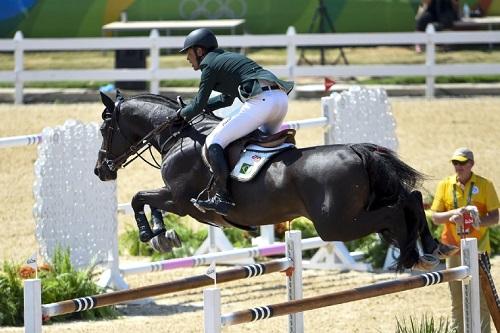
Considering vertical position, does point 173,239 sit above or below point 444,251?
above

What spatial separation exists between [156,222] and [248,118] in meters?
1.11

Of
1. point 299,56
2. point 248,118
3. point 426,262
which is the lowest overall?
point 426,262

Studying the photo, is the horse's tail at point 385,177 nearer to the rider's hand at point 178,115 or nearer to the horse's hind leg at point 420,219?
the horse's hind leg at point 420,219

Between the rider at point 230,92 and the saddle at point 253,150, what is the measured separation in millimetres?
60

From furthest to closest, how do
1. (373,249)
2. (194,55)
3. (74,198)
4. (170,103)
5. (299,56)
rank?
(299,56) → (373,249) → (74,198) → (170,103) → (194,55)

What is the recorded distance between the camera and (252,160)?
898 cm

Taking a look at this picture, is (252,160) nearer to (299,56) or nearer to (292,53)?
(292,53)

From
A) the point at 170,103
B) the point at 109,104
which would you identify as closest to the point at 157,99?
the point at 170,103

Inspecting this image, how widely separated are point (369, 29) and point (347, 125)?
41.5 ft

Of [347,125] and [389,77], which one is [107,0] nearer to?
[389,77]

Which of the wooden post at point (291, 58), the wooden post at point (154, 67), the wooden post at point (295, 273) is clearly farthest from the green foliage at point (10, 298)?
the wooden post at point (291, 58)

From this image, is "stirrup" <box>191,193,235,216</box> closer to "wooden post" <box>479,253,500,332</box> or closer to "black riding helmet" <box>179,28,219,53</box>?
"black riding helmet" <box>179,28,219,53</box>

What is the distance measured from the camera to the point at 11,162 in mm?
17875

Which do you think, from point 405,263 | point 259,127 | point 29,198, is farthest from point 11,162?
point 405,263
